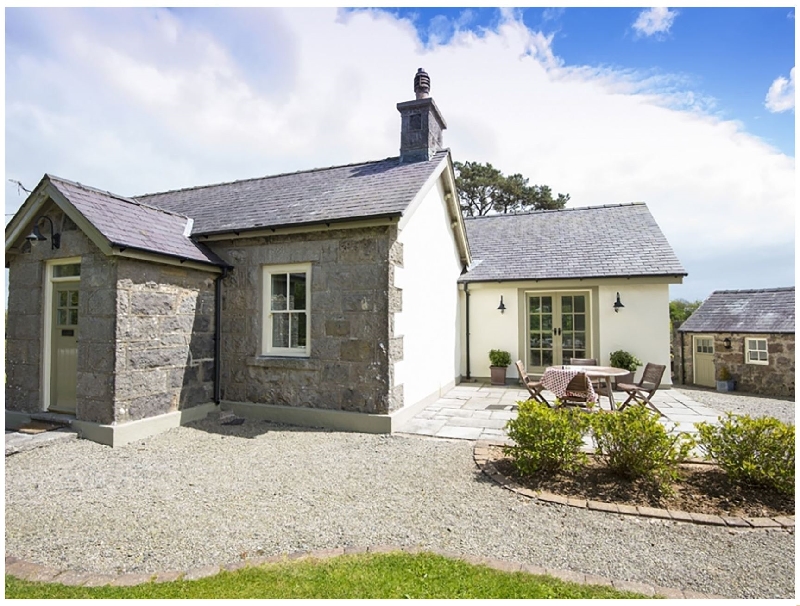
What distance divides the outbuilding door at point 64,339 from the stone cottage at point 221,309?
2 cm

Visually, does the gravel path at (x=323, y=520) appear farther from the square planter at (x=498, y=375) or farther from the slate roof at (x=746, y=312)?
the slate roof at (x=746, y=312)

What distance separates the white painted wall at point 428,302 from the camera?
807 cm

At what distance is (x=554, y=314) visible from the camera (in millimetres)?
12500

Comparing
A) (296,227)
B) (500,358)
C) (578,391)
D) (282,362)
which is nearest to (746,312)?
(500,358)

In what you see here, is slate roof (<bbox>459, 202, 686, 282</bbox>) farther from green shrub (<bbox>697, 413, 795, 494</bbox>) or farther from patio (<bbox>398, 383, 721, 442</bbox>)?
green shrub (<bbox>697, 413, 795, 494</bbox>)

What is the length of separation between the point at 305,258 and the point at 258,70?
3.04 m

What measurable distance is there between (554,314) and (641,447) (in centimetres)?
825

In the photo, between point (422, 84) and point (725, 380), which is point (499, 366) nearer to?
point (725, 380)

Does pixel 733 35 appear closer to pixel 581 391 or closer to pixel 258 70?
pixel 581 391

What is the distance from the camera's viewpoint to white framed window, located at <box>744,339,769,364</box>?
11909 millimetres

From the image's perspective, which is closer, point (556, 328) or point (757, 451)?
point (757, 451)

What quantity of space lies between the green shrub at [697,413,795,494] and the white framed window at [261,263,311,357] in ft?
20.1

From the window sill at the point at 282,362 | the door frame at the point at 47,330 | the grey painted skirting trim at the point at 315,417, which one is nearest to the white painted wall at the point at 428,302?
the grey painted skirting trim at the point at 315,417

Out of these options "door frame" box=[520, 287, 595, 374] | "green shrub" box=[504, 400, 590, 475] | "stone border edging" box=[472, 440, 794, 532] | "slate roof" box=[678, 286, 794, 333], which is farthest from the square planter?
"stone border edging" box=[472, 440, 794, 532]
